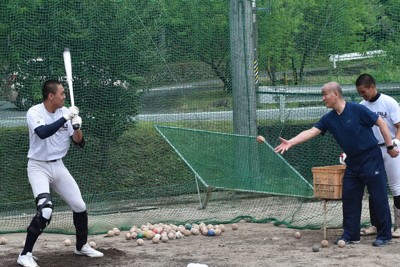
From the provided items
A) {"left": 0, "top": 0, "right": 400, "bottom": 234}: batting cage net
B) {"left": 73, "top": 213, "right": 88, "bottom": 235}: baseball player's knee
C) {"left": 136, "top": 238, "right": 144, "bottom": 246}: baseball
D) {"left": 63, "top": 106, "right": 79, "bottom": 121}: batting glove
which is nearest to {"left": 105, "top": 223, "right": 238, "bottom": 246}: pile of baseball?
{"left": 136, "top": 238, "right": 144, "bottom": 246}: baseball

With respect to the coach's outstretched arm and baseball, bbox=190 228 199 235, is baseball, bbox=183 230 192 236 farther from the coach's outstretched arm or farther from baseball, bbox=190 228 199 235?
the coach's outstretched arm

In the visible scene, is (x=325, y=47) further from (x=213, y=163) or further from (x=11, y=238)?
(x=11, y=238)

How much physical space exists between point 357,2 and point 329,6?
0.46 m

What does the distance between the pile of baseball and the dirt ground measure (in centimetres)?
8

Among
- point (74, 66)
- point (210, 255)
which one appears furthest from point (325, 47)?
point (210, 255)

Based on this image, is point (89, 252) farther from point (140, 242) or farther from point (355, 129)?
point (355, 129)

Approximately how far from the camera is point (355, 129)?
31.0 ft

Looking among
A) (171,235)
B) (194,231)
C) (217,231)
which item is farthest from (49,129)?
(217,231)

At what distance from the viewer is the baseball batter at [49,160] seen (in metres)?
8.73

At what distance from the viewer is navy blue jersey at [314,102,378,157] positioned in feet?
31.0

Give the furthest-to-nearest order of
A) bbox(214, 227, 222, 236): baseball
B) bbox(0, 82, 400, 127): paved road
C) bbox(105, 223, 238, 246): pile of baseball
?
1. bbox(0, 82, 400, 127): paved road
2. bbox(214, 227, 222, 236): baseball
3. bbox(105, 223, 238, 246): pile of baseball

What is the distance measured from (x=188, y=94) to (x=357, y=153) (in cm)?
373

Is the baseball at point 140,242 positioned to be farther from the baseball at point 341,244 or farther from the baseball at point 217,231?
the baseball at point 341,244

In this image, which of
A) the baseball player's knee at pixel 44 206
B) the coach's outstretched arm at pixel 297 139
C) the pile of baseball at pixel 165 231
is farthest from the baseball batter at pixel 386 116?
the baseball player's knee at pixel 44 206
